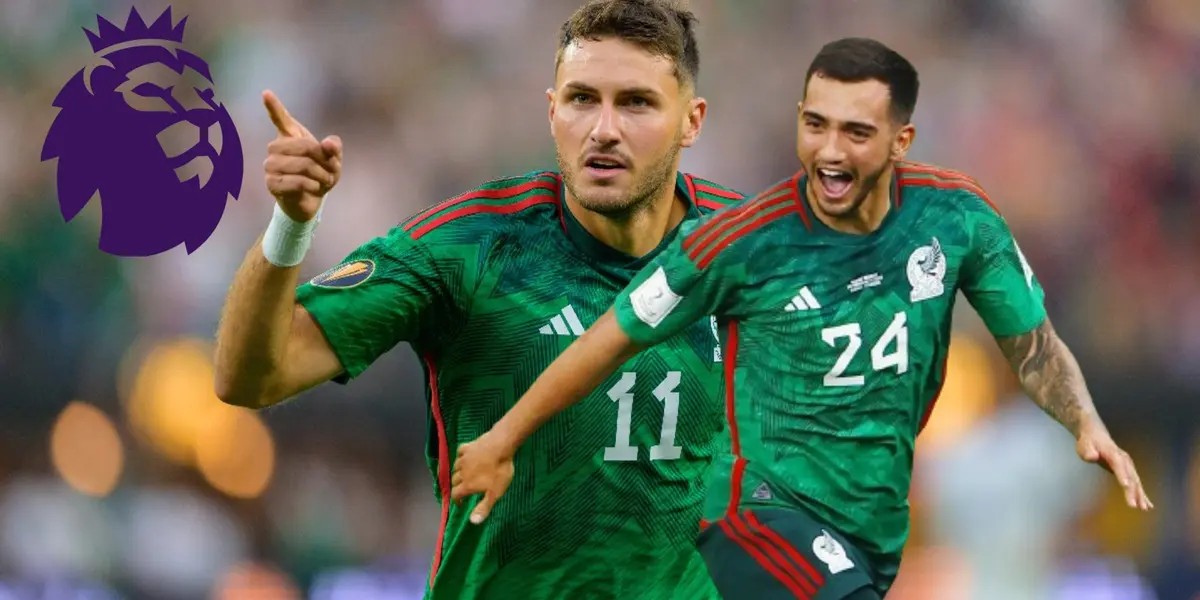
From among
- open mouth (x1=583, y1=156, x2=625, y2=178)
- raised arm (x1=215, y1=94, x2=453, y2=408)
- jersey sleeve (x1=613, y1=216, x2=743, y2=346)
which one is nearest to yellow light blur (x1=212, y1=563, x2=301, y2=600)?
raised arm (x1=215, y1=94, x2=453, y2=408)

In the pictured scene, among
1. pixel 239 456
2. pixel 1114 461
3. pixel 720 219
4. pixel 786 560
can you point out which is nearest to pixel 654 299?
pixel 720 219

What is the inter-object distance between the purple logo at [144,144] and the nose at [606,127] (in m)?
1.95

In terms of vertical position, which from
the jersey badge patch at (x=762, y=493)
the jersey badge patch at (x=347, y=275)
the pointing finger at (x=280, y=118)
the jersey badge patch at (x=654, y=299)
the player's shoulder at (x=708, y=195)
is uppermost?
the pointing finger at (x=280, y=118)

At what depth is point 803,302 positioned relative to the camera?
3467mm

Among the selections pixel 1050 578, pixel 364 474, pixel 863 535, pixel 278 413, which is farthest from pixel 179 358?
pixel 863 535

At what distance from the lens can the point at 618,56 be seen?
13.1 feet

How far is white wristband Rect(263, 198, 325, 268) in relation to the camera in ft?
11.6

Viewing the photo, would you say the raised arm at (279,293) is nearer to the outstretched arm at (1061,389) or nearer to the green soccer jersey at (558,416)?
the green soccer jersey at (558,416)

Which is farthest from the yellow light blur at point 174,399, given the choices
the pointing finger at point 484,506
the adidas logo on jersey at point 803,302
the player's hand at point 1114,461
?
the player's hand at point 1114,461

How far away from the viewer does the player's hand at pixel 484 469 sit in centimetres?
352

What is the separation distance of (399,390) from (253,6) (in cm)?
250

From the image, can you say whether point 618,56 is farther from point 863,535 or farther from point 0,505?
point 0,505

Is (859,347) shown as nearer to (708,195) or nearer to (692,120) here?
(692,120)

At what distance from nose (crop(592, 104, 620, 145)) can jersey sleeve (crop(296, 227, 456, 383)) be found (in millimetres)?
568
